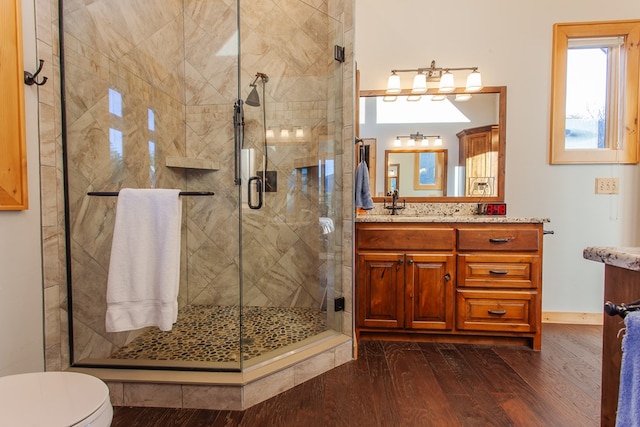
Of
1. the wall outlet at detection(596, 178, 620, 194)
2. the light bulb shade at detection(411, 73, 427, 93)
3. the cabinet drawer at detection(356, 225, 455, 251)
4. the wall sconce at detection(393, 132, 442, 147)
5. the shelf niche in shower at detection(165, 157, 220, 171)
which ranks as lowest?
the cabinet drawer at detection(356, 225, 455, 251)

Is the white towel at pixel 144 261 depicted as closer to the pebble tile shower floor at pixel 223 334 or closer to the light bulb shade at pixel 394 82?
the pebble tile shower floor at pixel 223 334

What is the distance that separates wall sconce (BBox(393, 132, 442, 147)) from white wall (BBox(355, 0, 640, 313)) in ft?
1.81

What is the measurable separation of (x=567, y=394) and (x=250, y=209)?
6.80 feet

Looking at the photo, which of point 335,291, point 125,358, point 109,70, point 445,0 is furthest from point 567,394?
point 109,70

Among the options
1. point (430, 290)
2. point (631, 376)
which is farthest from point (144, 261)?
point (430, 290)

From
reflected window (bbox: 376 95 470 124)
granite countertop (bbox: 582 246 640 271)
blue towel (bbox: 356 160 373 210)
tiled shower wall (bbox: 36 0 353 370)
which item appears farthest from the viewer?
reflected window (bbox: 376 95 470 124)

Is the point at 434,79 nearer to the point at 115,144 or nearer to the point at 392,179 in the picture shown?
the point at 392,179

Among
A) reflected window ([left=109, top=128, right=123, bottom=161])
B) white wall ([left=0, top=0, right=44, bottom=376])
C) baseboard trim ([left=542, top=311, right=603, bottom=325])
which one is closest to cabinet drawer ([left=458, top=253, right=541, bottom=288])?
baseboard trim ([left=542, top=311, right=603, bottom=325])

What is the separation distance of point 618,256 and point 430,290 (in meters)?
1.55

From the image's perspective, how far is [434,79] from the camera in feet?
8.47

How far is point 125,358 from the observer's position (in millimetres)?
1646

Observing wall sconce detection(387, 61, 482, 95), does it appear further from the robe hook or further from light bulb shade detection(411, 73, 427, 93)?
the robe hook

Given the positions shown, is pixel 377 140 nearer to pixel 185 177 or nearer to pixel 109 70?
pixel 185 177

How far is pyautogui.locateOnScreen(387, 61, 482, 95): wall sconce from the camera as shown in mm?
2510
